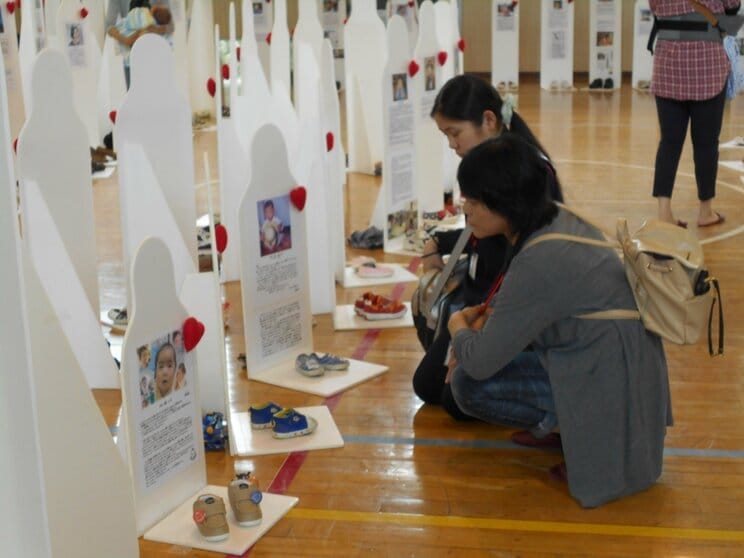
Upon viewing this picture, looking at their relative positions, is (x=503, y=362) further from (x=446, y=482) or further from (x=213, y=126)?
(x=213, y=126)

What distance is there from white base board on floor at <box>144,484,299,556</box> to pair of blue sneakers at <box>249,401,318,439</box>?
406 millimetres

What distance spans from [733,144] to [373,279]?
4.59m

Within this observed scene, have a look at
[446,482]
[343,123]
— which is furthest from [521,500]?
[343,123]

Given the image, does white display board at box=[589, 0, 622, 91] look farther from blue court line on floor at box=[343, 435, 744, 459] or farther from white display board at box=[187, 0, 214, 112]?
blue court line on floor at box=[343, 435, 744, 459]

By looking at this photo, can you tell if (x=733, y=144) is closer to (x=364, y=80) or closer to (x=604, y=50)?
(x=364, y=80)

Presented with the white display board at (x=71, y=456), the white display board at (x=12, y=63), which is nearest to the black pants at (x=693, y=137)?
the white display board at (x=71, y=456)

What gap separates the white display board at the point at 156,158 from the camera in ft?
12.3

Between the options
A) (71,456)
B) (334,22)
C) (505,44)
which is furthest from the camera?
(334,22)

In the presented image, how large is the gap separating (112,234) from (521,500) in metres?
3.74

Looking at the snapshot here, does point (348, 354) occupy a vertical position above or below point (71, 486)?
below

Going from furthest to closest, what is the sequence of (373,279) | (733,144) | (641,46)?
Answer: (641,46) → (733,144) → (373,279)

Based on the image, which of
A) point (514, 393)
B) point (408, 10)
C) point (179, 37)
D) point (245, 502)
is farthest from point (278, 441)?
point (179, 37)

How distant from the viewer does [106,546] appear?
97.6 inches

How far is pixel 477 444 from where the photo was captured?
3.39 metres
